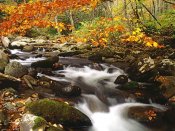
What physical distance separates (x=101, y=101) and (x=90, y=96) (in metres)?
0.46

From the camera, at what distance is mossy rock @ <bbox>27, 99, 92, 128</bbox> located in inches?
267

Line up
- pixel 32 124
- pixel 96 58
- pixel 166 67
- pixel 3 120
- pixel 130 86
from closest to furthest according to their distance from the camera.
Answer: pixel 32 124 < pixel 3 120 < pixel 130 86 < pixel 166 67 < pixel 96 58

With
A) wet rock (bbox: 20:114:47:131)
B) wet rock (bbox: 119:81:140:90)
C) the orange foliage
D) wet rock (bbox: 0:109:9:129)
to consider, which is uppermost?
the orange foliage

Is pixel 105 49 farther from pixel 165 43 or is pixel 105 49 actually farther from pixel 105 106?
pixel 105 106

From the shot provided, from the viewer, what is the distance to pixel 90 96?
9445mm

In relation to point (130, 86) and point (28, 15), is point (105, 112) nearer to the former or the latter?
point (130, 86)

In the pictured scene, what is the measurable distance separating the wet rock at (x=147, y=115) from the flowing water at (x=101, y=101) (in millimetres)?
159

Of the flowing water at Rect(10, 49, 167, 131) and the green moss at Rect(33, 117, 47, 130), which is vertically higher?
the green moss at Rect(33, 117, 47, 130)

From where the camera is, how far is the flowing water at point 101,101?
306 inches

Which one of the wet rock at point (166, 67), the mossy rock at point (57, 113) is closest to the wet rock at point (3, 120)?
the mossy rock at point (57, 113)

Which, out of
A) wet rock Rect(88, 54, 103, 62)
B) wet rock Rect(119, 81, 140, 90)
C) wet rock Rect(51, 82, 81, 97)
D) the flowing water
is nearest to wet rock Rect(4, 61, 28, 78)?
the flowing water

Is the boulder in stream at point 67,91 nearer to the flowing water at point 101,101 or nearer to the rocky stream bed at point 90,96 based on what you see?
the rocky stream bed at point 90,96

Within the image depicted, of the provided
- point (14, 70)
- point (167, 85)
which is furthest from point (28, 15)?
point (167, 85)

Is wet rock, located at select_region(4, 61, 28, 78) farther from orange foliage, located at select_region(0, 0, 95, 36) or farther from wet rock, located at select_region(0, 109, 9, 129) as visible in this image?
wet rock, located at select_region(0, 109, 9, 129)
